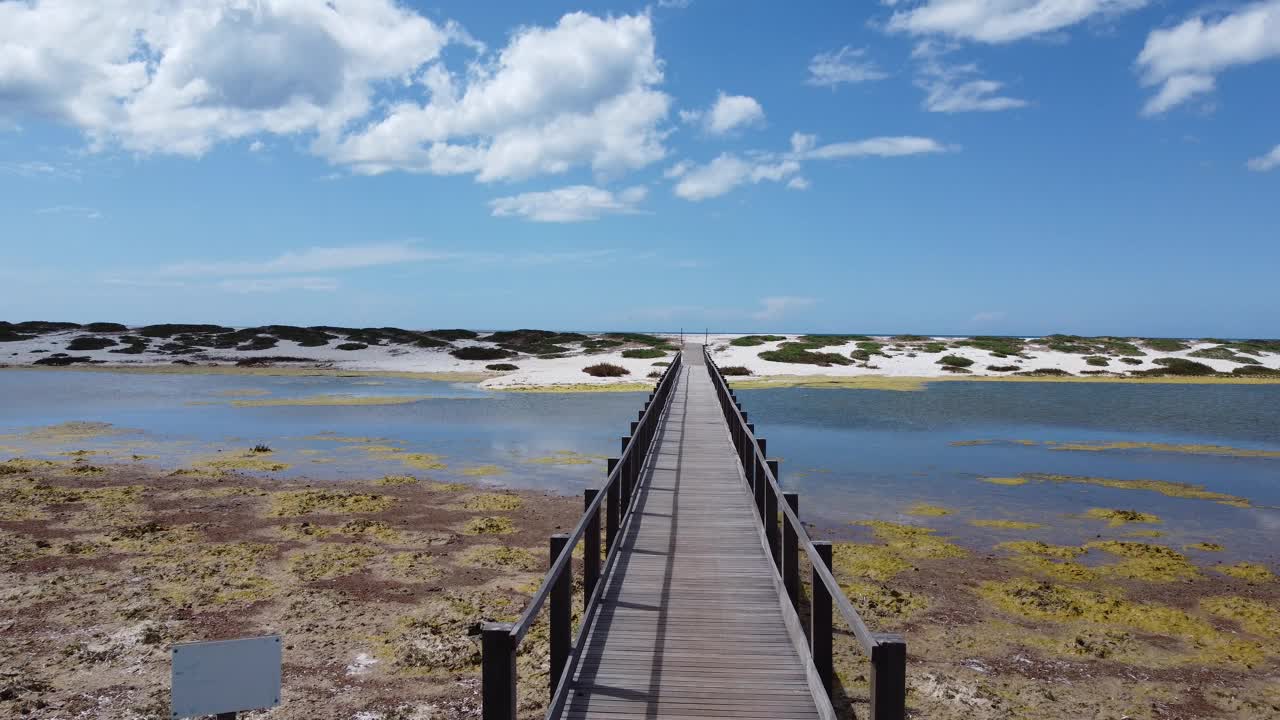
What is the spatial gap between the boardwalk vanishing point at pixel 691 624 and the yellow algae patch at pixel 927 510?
5.39 meters

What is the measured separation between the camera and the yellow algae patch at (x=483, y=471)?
62.0 feet

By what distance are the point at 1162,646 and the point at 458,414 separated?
2713 cm

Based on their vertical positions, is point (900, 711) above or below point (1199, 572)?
above

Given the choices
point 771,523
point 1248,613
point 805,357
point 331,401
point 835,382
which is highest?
point 805,357

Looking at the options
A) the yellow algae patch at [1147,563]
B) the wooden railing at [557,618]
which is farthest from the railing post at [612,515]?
the yellow algae patch at [1147,563]

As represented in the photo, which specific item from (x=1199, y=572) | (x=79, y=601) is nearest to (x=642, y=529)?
(x=79, y=601)

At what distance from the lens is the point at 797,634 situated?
259 inches

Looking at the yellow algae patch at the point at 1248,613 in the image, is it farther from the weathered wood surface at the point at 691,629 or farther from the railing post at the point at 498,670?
the railing post at the point at 498,670

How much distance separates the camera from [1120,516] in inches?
592

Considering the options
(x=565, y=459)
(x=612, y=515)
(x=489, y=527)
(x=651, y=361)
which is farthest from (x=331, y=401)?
(x=612, y=515)

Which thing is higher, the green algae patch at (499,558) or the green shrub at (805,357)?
the green shrub at (805,357)

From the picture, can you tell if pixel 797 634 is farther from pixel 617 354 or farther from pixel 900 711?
pixel 617 354

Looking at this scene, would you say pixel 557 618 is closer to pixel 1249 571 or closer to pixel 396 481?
pixel 1249 571

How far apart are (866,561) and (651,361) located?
48141 millimetres
